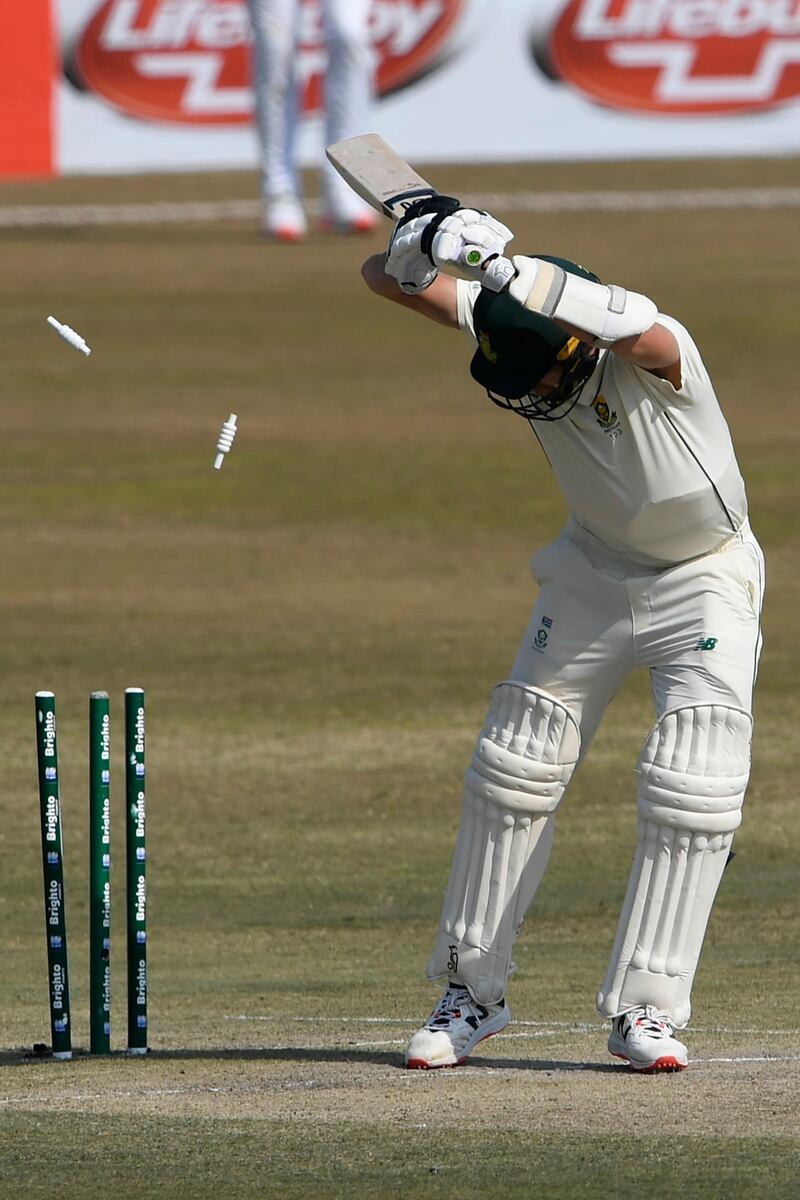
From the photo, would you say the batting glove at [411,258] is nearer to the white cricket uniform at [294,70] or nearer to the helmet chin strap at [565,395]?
the helmet chin strap at [565,395]

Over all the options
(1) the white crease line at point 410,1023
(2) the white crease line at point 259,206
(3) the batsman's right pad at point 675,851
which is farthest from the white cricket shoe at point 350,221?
(3) the batsman's right pad at point 675,851

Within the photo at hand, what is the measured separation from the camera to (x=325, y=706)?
10555 mm

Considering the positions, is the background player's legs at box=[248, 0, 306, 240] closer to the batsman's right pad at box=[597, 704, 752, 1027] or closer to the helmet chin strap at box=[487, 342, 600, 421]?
the helmet chin strap at box=[487, 342, 600, 421]

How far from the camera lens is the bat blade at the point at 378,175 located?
5.52 m

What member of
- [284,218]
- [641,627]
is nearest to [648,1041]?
[641,627]

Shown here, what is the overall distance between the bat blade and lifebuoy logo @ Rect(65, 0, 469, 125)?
41.7ft

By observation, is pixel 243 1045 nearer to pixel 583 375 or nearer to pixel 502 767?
pixel 502 767

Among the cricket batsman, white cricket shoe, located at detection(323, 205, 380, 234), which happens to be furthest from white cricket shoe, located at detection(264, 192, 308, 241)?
the cricket batsman

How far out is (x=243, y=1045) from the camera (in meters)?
Answer: 5.90

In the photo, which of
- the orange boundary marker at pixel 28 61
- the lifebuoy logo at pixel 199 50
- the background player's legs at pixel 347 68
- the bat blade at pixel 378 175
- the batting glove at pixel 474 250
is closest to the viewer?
the batting glove at pixel 474 250

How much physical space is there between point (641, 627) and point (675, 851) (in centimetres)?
48

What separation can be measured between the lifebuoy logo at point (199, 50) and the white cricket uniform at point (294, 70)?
2.43 ft

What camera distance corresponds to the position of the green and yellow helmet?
532 cm

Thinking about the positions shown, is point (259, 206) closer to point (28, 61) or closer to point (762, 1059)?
point (28, 61)
